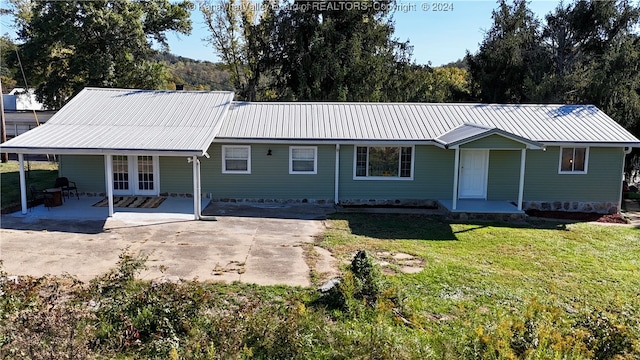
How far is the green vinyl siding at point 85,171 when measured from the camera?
1409 cm

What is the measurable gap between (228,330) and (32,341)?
6.52 feet

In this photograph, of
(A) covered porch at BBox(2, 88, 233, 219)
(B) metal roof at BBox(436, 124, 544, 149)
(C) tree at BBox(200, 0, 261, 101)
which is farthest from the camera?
(C) tree at BBox(200, 0, 261, 101)

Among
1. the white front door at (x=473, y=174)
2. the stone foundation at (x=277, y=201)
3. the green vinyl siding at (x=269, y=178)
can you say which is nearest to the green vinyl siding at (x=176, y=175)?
the green vinyl siding at (x=269, y=178)

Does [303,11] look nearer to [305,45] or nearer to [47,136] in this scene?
[305,45]

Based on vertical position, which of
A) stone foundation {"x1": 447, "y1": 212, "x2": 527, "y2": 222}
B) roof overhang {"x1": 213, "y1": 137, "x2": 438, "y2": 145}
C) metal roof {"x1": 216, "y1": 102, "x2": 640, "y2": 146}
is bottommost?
stone foundation {"x1": 447, "y1": 212, "x2": 527, "y2": 222}

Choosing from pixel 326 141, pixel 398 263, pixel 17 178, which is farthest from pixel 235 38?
pixel 398 263

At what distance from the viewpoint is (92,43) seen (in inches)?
938

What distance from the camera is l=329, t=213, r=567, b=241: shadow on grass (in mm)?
10898

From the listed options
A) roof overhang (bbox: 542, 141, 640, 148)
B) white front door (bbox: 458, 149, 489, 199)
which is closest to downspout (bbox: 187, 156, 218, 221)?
white front door (bbox: 458, 149, 489, 199)

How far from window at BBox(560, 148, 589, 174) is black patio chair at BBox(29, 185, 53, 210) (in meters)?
15.4

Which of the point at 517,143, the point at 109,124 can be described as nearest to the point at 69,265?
the point at 109,124

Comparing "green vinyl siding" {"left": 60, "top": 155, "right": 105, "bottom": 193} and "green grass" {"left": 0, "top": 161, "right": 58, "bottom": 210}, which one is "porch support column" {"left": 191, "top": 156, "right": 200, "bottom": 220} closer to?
"green vinyl siding" {"left": 60, "top": 155, "right": 105, "bottom": 193}

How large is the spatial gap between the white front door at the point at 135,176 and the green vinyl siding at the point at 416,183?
19.5 ft

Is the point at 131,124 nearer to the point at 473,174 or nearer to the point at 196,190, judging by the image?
the point at 196,190
